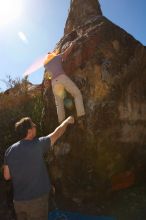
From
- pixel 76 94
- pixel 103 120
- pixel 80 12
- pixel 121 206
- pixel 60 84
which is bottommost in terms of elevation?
pixel 121 206

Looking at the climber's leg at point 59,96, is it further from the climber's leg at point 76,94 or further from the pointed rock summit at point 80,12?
the pointed rock summit at point 80,12

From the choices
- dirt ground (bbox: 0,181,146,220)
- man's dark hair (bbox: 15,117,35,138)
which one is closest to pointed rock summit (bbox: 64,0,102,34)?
dirt ground (bbox: 0,181,146,220)

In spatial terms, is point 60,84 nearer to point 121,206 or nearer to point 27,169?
point 27,169

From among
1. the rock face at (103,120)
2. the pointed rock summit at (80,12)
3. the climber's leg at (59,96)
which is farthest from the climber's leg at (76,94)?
the pointed rock summit at (80,12)

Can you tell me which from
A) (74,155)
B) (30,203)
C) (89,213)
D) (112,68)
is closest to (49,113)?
(74,155)

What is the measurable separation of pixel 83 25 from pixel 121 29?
96 centimetres

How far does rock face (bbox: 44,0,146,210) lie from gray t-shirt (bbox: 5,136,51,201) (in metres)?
2.77

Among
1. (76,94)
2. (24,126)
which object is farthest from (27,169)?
(76,94)

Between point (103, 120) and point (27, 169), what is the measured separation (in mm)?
3268

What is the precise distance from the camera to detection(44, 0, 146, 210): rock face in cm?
796

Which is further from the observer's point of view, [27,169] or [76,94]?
→ [76,94]

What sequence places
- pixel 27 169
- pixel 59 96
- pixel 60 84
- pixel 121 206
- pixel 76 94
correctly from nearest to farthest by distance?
pixel 27 169, pixel 76 94, pixel 60 84, pixel 59 96, pixel 121 206

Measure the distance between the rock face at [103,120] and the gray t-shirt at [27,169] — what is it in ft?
9.09

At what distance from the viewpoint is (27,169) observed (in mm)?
4992
